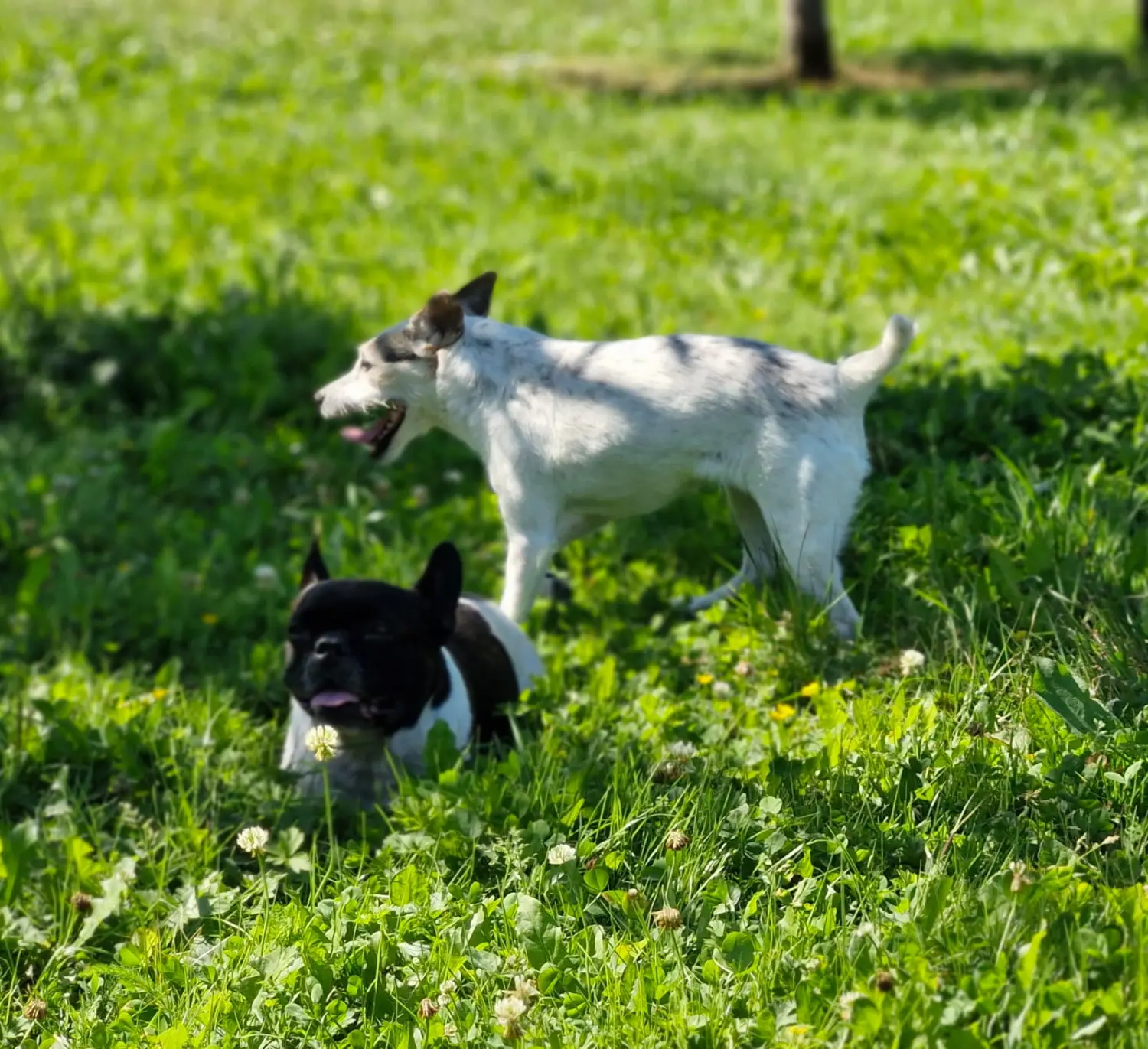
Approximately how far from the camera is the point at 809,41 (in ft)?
48.2

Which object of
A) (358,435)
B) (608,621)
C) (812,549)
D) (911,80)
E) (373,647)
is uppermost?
(911,80)

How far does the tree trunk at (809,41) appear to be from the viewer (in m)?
14.7

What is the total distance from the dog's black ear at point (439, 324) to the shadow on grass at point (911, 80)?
8.09 meters

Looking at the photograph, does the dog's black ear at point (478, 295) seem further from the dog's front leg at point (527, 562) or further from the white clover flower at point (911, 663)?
the white clover flower at point (911, 663)

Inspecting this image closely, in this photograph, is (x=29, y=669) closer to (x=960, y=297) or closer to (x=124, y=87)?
(x=960, y=297)

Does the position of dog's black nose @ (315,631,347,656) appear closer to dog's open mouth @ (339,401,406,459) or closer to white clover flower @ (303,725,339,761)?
white clover flower @ (303,725,339,761)

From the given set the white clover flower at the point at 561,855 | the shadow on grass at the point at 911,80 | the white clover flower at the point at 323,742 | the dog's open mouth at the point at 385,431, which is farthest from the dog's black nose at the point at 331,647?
the shadow on grass at the point at 911,80

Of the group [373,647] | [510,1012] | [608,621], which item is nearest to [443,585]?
[373,647]

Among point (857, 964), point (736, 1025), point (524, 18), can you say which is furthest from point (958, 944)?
point (524, 18)

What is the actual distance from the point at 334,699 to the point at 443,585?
0.50 meters

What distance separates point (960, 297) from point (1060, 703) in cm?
431

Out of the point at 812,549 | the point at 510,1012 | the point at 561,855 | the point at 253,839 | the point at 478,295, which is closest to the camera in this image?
the point at 510,1012

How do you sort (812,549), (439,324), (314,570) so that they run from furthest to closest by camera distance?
(314,570), (439,324), (812,549)

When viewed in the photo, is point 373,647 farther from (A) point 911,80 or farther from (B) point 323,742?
(A) point 911,80
